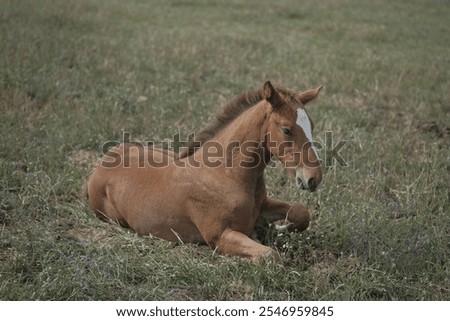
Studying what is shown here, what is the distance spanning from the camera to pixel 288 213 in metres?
5.64

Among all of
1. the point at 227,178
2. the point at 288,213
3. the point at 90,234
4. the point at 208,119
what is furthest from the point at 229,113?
the point at 208,119

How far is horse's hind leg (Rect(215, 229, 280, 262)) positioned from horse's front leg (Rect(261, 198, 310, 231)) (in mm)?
632

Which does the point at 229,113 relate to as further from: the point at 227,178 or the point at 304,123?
the point at 304,123

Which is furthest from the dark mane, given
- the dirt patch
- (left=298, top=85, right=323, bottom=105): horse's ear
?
the dirt patch

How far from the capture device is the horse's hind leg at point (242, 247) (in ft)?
16.3

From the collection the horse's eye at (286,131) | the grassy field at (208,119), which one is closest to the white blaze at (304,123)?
the horse's eye at (286,131)

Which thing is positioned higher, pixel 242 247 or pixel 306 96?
pixel 306 96

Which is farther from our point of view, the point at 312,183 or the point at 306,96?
the point at 306,96

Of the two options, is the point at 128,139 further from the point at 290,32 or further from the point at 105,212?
the point at 290,32

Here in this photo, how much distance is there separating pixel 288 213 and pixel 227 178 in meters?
0.77

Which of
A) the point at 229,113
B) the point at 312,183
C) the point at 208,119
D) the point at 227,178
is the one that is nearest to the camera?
the point at 312,183

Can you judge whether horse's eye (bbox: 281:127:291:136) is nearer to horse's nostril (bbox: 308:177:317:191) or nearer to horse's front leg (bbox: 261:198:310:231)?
horse's nostril (bbox: 308:177:317:191)

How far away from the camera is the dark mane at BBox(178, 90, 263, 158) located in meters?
5.54

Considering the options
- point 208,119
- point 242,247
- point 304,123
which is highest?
point 304,123
